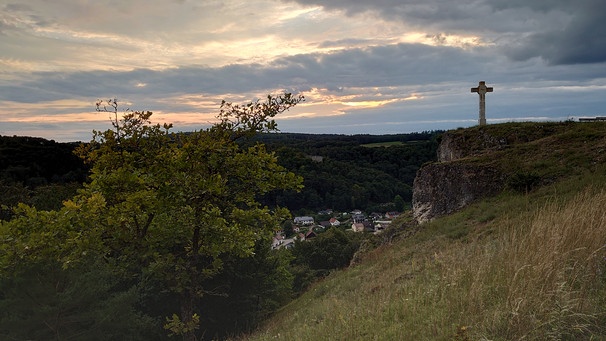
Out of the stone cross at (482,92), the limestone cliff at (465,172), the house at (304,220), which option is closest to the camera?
the limestone cliff at (465,172)

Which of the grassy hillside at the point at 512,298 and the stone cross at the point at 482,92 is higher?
the stone cross at the point at 482,92

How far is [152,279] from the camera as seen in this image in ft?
44.1

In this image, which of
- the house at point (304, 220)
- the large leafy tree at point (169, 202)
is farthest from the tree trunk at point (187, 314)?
the house at point (304, 220)

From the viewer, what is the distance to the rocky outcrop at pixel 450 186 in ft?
62.1

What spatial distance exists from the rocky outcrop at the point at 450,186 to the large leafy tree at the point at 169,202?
33.7 feet

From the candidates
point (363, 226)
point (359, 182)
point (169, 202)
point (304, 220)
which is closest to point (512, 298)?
point (169, 202)

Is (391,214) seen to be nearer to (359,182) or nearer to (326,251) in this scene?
(359,182)

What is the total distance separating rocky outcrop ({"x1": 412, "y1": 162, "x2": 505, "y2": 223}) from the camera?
18.9 m

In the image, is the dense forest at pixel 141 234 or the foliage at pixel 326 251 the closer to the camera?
the dense forest at pixel 141 234

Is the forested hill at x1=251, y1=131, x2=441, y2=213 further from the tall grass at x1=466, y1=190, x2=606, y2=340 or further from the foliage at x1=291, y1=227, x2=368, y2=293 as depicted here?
the tall grass at x1=466, y1=190, x2=606, y2=340

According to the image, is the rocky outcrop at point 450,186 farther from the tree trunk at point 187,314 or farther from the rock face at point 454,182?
the tree trunk at point 187,314

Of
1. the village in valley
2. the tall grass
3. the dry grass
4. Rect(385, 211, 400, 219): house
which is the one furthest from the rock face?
Rect(385, 211, 400, 219): house

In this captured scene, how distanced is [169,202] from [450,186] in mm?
14454

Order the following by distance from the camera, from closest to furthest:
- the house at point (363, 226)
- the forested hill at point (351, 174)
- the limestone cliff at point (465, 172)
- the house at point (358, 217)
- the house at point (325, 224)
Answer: the limestone cliff at point (465, 172) < the house at point (363, 226) < the house at point (325, 224) < the house at point (358, 217) < the forested hill at point (351, 174)
